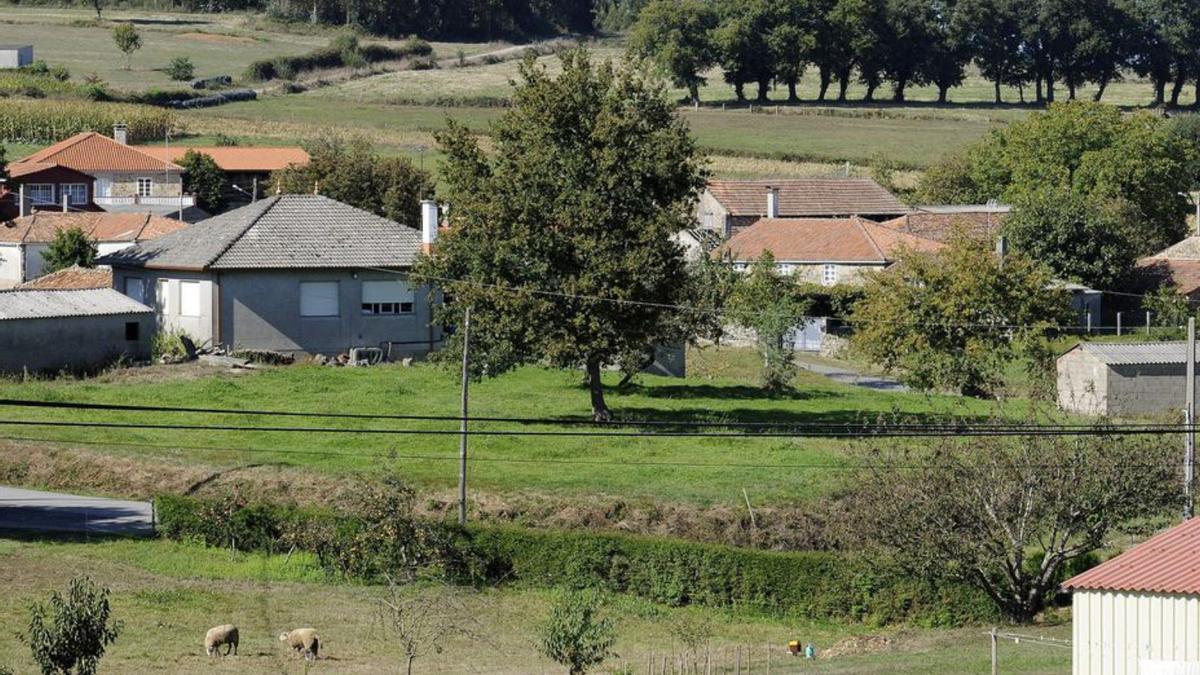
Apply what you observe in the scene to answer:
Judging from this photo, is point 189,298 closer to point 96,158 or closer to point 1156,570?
point 1156,570

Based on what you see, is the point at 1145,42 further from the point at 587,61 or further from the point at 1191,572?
the point at 1191,572

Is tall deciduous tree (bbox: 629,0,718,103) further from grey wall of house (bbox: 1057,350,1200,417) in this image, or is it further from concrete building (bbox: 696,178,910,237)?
grey wall of house (bbox: 1057,350,1200,417)

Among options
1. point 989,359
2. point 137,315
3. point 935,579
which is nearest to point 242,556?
point 935,579

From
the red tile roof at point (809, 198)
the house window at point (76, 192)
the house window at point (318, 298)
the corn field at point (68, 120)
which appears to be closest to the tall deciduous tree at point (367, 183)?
the house window at point (76, 192)

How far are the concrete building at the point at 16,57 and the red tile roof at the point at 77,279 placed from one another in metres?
79.5

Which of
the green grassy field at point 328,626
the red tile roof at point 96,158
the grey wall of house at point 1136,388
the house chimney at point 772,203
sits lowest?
the green grassy field at point 328,626

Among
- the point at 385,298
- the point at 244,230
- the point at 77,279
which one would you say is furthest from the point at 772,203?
the point at 77,279

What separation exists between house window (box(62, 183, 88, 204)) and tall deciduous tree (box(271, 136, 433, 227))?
878cm

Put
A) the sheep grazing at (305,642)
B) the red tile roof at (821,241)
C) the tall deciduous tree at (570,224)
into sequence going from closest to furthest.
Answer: the sheep grazing at (305,642)
the tall deciduous tree at (570,224)
the red tile roof at (821,241)

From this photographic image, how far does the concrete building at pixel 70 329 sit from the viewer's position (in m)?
52.2

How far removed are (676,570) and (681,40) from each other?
360ft

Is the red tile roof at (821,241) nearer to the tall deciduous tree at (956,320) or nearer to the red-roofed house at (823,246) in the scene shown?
the red-roofed house at (823,246)

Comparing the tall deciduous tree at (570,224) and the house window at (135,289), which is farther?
the house window at (135,289)

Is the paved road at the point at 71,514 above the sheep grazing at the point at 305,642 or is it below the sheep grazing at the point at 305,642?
above
